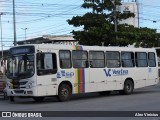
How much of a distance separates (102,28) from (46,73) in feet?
59.2

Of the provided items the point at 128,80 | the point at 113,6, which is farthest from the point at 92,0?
the point at 128,80

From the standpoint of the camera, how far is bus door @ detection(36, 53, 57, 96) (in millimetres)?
20202

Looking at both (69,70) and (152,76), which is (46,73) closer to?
(69,70)

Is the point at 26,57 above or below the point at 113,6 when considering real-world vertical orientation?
below

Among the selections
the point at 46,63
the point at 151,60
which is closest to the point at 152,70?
the point at 151,60

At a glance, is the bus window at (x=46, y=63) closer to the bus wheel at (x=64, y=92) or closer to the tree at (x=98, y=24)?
the bus wheel at (x=64, y=92)

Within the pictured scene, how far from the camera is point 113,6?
1529 inches

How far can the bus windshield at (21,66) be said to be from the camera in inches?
800

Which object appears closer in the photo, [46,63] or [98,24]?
[46,63]

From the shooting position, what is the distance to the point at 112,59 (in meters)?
24.4

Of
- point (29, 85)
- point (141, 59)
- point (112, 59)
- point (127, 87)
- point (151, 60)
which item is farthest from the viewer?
point (151, 60)

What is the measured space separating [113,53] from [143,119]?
514 inches

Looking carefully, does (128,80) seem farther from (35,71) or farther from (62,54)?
(35,71)

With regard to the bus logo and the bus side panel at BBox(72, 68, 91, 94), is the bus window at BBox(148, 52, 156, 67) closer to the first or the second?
the bus logo
